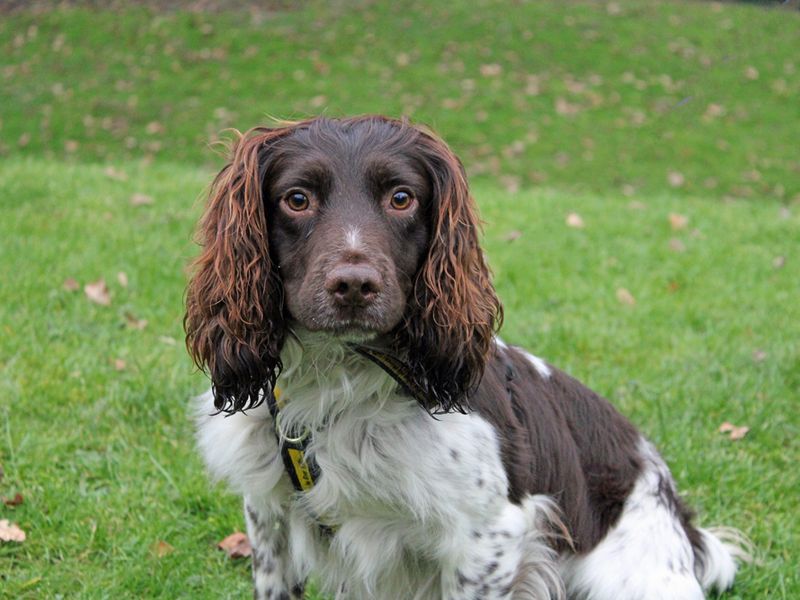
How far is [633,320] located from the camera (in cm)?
664

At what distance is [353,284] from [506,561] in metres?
1.18

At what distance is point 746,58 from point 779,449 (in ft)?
57.4

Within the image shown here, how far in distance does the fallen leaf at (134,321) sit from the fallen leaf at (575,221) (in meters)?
4.30

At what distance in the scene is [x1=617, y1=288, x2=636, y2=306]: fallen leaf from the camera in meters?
7.02

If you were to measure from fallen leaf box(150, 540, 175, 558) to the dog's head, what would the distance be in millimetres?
1223

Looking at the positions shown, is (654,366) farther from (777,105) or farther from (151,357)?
(777,105)

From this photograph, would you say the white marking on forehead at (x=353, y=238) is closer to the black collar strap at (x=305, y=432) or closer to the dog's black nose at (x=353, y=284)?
the dog's black nose at (x=353, y=284)

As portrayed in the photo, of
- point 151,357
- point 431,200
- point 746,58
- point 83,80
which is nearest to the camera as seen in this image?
point 431,200

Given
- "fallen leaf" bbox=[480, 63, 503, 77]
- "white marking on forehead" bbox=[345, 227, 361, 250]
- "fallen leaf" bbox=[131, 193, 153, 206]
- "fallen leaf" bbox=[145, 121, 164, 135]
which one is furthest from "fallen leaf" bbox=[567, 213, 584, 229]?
"fallen leaf" bbox=[480, 63, 503, 77]

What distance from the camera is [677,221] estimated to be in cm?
901

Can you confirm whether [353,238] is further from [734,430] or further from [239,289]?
[734,430]

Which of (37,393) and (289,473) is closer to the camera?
(289,473)

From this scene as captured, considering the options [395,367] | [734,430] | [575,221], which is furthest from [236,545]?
[575,221]

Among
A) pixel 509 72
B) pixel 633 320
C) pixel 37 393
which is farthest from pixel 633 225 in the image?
pixel 509 72
